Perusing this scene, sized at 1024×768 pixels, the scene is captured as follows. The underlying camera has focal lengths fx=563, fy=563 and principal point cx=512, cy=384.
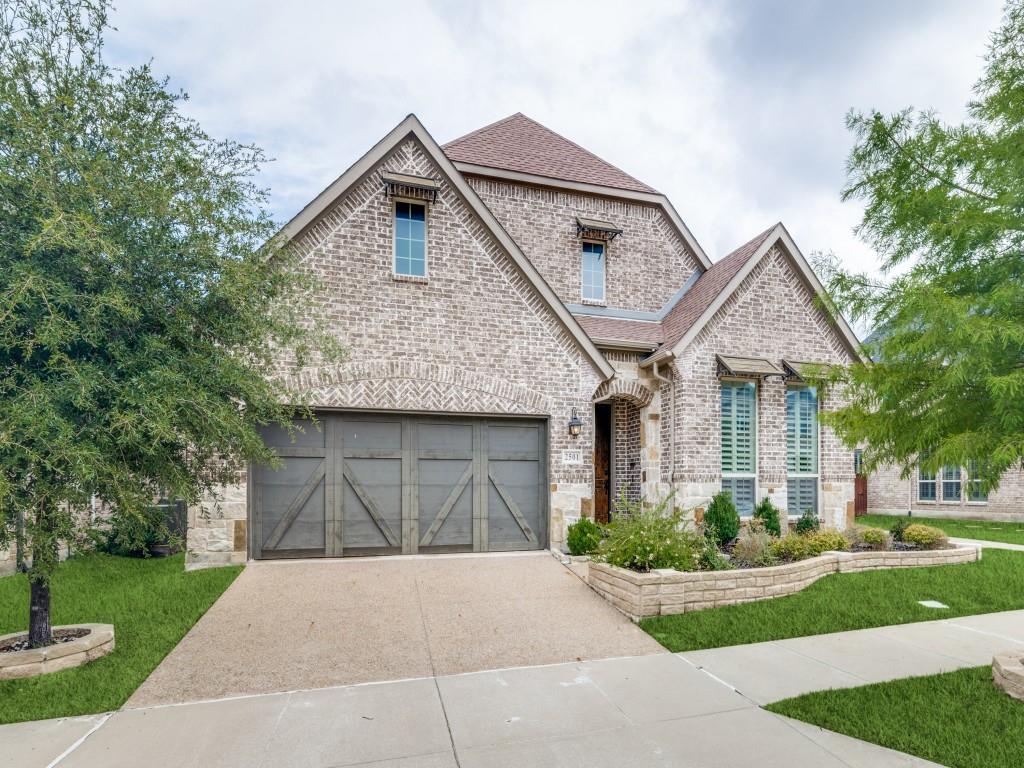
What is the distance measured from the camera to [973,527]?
17281 millimetres

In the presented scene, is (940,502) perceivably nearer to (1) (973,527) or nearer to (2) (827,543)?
(1) (973,527)

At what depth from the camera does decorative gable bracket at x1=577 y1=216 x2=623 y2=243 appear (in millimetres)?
13984

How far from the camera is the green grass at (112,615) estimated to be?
15.9 feet

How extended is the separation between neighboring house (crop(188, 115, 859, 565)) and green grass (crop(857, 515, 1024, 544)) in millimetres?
5266

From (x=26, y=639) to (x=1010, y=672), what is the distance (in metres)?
9.50

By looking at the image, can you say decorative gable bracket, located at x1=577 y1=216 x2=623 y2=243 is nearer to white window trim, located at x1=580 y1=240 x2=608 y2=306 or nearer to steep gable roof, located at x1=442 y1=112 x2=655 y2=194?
white window trim, located at x1=580 y1=240 x2=608 y2=306

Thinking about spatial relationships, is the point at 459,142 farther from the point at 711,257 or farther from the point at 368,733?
the point at 368,733

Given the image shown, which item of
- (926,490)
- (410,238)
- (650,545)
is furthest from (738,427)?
(926,490)

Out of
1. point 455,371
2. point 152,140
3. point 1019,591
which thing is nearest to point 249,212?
point 152,140

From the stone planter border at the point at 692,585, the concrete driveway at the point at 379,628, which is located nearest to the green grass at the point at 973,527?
the stone planter border at the point at 692,585

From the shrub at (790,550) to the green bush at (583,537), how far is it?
289cm

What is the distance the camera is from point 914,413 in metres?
5.44

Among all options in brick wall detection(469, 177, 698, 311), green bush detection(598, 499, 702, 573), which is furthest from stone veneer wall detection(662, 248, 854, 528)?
green bush detection(598, 499, 702, 573)

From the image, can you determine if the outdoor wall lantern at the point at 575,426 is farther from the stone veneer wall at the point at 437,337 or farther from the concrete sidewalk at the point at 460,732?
the concrete sidewalk at the point at 460,732
